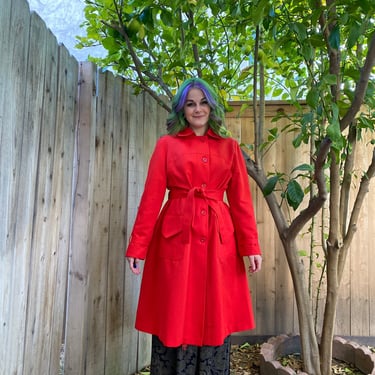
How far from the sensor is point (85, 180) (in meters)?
1.75

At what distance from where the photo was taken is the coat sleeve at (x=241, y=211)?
1.65 m

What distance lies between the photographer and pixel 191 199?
1.61m

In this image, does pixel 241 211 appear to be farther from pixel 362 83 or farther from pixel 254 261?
pixel 362 83

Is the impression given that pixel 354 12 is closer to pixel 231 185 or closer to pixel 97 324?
pixel 231 185

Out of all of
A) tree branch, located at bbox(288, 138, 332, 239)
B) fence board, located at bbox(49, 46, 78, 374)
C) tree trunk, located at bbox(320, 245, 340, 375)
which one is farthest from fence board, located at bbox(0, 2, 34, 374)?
tree trunk, located at bbox(320, 245, 340, 375)

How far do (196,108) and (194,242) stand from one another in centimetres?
60

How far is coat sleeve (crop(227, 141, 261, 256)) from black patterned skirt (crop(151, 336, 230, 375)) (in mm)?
434

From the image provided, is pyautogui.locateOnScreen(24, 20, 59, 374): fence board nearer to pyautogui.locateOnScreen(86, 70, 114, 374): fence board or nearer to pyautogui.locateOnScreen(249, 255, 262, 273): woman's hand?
pyautogui.locateOnScreen(86, 70, 114, 374): fence board

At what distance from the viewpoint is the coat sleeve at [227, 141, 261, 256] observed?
1.65 metres

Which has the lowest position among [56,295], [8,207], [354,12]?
[56,295]

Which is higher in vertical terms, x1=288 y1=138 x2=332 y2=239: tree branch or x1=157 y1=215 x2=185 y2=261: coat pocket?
x1=288 y1=138 x2=332 y2=239: tree branch

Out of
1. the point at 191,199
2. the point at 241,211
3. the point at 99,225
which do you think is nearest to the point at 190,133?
the point at 191,199

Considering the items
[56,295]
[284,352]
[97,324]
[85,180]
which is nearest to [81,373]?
[97,324]

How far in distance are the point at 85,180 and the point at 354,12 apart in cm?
126
